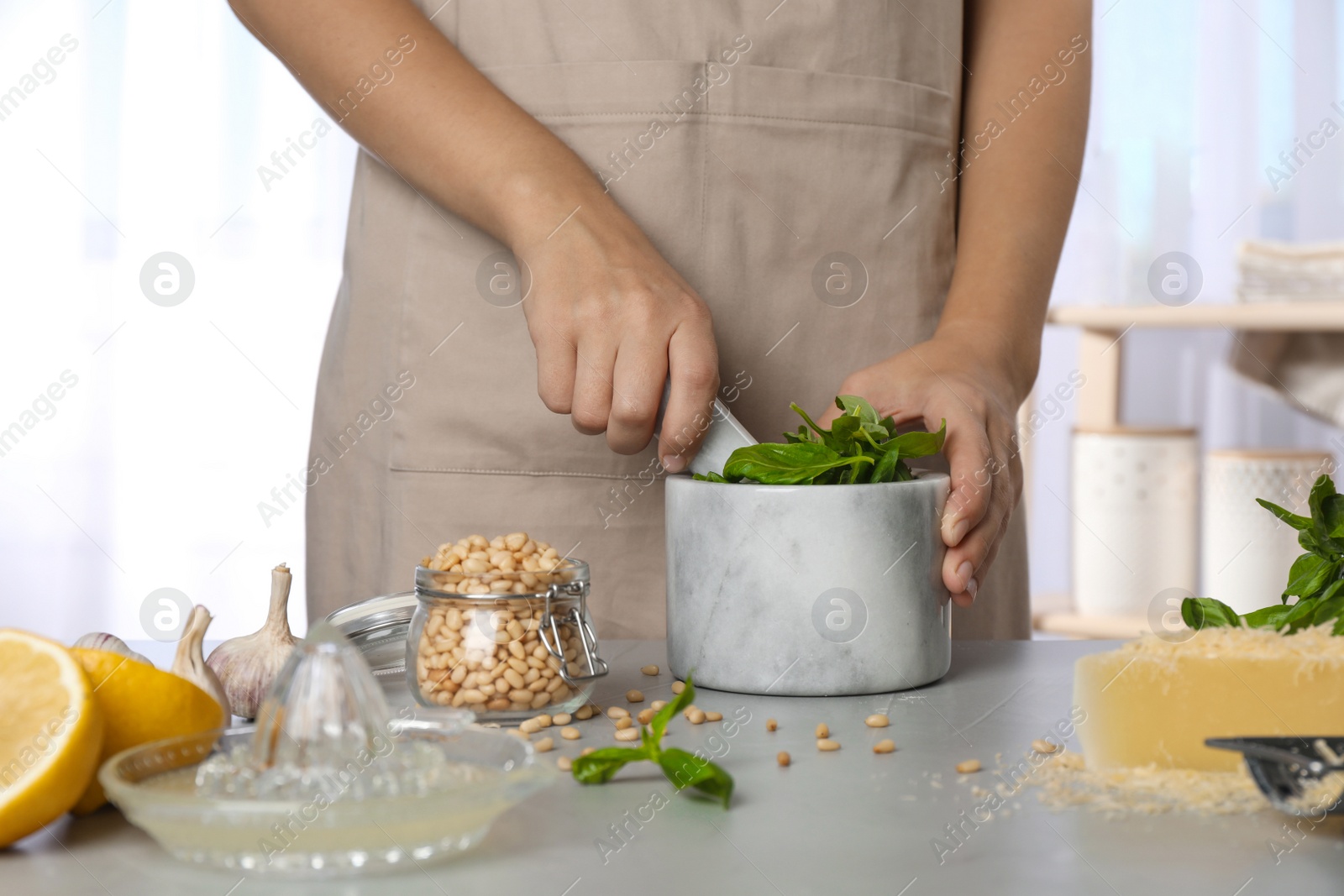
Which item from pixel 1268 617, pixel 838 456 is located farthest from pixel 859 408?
pixel 1268 617

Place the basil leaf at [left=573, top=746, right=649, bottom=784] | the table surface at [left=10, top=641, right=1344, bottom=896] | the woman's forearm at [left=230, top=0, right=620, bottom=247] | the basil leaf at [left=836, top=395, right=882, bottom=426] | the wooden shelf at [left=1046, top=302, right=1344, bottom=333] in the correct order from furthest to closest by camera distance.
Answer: the wooden shelf at [left=1046, top=302, right=1344, bottom=333] < the woman's forearm at [left=230, top=0, right=620, bottom=247] < the basil leaf at [left=836, top=395, right=882, bottom=426] < the basil leaf at [left=573, top=746, right=649, bottom=784] < the table surface at [left=10, top=641, right=1344, bottom=896]

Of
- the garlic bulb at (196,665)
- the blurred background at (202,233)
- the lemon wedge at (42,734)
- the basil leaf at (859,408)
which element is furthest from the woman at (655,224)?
the blurred background at (202,233)

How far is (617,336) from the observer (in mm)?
788

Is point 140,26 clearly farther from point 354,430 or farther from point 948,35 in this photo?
point 948,35

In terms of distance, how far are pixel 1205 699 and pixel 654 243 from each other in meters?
0.56

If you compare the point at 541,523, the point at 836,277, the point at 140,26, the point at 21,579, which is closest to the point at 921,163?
the point at 836,277

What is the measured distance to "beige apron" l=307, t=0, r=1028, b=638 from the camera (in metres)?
0.95

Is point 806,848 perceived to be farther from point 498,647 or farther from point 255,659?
point 255,659

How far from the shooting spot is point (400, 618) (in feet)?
2.40

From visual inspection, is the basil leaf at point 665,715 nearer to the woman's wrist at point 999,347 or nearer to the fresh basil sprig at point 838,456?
the fresh basil sprig at point 838,456

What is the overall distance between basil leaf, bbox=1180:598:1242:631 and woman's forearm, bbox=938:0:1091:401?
32 centimetres

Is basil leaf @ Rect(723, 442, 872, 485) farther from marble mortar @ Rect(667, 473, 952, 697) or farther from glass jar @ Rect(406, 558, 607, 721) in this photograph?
glass jar @ Rect(406, 558, 607, 721)

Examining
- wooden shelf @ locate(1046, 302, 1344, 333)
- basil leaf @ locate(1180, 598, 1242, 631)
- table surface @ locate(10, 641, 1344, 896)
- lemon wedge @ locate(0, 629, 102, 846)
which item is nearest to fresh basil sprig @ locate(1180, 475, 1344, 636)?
basil leaf @ locate(1180, 598, 1242, 631)

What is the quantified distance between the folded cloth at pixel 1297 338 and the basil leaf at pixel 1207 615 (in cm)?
127
